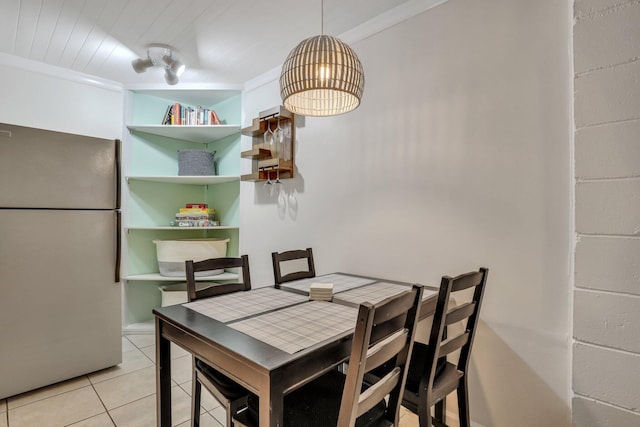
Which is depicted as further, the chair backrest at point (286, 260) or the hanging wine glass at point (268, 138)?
the hanging wine glass at point (268, 138)

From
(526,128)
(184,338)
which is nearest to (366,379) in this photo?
(184,338)

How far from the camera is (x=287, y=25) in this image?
7.40 feet

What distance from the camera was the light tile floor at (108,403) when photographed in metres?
1.89

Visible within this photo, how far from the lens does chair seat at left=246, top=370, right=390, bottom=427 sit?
1.14m

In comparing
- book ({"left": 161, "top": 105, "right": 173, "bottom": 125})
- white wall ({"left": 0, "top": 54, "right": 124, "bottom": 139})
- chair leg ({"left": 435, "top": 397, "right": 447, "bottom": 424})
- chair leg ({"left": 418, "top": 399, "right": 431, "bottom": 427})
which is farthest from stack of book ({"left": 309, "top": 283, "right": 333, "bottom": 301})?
white wall ({"left": 0, "top": 54, "right": 124, "bottom": 139})

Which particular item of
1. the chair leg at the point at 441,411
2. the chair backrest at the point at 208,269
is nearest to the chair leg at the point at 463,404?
the chair leg at the point at 441,411

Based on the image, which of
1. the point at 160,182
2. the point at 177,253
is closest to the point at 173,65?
the point at 160,182

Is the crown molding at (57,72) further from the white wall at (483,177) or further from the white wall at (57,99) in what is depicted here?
the white wall at (483,177)

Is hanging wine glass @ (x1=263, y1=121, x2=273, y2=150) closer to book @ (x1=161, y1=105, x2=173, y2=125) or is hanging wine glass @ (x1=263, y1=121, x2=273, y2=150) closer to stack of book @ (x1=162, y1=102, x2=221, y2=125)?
stack of book @ (x1=162, y1=102, x2=221, y2=125)

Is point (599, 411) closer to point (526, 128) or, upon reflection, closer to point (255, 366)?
point (526, 128)

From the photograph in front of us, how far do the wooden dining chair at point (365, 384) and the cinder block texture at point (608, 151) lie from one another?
95 cm

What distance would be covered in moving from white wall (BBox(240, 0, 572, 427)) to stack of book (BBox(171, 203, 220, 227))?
1637 millimetres

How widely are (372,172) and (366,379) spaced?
1.32 m

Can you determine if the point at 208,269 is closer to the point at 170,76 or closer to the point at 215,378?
the point at 215,378
